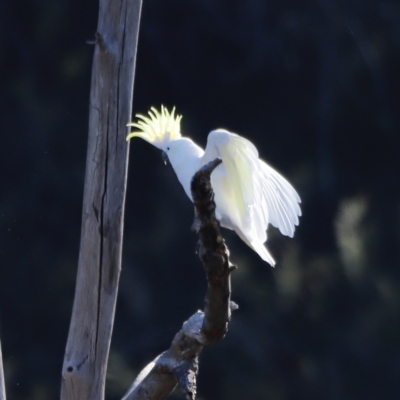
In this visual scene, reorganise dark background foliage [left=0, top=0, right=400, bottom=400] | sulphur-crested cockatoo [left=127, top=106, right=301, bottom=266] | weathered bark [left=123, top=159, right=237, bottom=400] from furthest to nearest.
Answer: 1. dark background foliage [left=0, top=0, right=400, bottom=400]
2. sulphur-crested cockatoo [left=127, top=106, right=301, bottom=266]
3. weathered bark [left=123, top=159, right=237, bottom=400]

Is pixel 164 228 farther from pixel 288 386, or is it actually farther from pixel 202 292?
pixel 288 386

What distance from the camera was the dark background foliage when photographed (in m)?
3.13

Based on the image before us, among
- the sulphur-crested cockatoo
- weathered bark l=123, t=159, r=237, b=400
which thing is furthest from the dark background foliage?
weathered bark l=123, t=159, r=237, b=400

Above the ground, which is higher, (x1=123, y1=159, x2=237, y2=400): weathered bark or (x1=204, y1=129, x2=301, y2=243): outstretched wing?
(x1=204, y1=129, x2=301, y2=243): outstretched wing

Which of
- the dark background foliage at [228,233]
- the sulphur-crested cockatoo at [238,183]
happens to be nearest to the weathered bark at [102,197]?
the sulphur-crested cockatoo at [238,183]

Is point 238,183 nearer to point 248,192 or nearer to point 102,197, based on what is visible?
point 248,192

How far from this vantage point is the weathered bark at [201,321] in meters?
1.29

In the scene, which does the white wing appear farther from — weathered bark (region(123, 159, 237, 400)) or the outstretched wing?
weathered bark (region(123, 159, 237, 400))

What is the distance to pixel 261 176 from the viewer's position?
1.75 metres

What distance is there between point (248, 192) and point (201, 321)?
1.09 feet

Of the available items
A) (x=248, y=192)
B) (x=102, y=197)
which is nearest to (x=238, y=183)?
(x=248, y=192)

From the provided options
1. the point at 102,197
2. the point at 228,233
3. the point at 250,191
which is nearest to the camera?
the point at 102,197

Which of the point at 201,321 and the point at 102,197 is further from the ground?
the point at 102,197

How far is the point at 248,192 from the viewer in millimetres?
1739
